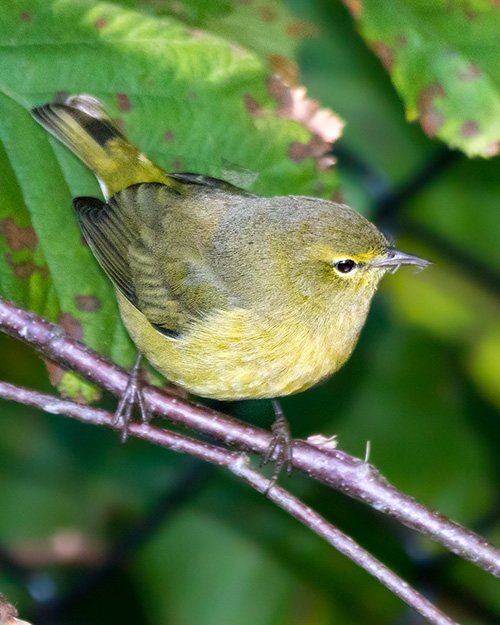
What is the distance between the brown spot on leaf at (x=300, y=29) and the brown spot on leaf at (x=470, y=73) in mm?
723

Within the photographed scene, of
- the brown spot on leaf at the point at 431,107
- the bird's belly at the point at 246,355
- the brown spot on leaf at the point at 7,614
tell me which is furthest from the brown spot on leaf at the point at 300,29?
the brown spot on leaf at the point at 7,614

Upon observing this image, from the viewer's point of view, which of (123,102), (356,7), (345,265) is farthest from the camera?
(123,102)

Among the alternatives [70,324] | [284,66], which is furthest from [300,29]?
[70,324]

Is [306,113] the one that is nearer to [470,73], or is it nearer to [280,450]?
[470,73]

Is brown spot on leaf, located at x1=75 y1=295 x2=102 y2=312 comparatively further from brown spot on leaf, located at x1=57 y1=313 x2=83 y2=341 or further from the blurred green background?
the blurred green background

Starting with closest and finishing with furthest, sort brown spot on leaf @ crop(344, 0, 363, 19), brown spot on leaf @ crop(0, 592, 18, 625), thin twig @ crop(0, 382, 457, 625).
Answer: brown spot on leaf @ crop(0, 592, 18, 625) < thin twig @ crop(0, 382, 457, 625) < brown spot on leaf @ crop(344, 0, 363, 19)

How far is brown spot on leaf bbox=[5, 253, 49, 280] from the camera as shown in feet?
7.57

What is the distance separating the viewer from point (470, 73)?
2336 millimetres

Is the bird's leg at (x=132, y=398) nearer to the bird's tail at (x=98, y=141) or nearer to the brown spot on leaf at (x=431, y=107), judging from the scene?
the bird's tail at (x=98, y=141)

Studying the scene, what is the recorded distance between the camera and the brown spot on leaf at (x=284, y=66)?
2.70 metres

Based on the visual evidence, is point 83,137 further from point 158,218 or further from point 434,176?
point 434,176

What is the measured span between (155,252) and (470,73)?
1.23 m

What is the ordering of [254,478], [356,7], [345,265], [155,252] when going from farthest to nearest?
[155,252], [345,265], [356,7], [254,478]

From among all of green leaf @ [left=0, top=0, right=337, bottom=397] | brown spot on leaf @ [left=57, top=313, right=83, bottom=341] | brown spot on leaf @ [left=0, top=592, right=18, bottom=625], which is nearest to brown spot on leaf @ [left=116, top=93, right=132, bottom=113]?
green leaf @ [left=0, top=0, right=337, bottom=397]
